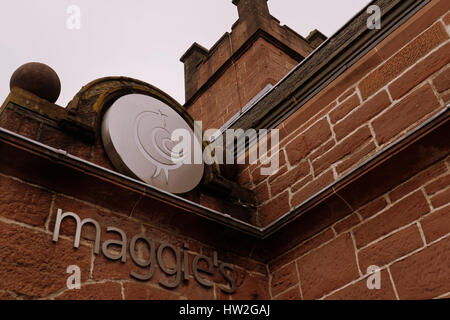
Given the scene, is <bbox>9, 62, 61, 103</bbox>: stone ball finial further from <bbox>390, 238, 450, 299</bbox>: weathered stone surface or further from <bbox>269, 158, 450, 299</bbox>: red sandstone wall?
<bbox>390, 238, 450, 299</bbox>: weathered stone surface

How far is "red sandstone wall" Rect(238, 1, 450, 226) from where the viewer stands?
3.23 metres

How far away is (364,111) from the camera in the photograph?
3570 millimetres

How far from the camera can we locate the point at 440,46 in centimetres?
324

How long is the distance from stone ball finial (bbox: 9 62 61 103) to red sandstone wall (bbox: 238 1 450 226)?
1846mm

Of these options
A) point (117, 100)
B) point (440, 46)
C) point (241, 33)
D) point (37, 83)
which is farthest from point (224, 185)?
point (241, 33)

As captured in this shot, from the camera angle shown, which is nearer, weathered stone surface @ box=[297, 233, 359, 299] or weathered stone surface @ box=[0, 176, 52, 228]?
weathered stone surface @ box=[0, 176, 52, 228]

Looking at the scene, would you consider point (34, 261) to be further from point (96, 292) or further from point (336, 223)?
point (336, 223)

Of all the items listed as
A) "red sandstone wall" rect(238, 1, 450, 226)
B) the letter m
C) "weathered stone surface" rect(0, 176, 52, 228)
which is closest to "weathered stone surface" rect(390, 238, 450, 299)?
"red sandstone wall" rect(238, 1, 450, 226)

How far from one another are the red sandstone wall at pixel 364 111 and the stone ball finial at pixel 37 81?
6.06ft

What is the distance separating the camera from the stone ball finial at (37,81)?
131 inches

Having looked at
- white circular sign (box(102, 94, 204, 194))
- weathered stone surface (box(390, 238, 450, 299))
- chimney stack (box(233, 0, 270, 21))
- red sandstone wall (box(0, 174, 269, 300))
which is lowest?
weathered stone surface (box(390, 238, 450, 299))
